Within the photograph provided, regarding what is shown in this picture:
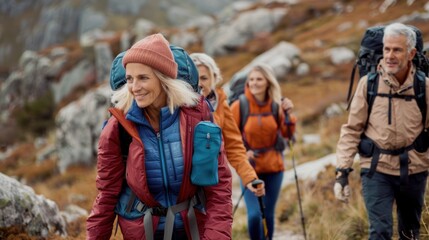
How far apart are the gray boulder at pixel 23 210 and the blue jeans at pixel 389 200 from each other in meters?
2.77

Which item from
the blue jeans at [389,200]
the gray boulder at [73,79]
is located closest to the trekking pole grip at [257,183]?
the blue jeans at [389,200]

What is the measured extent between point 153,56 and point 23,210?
207cm

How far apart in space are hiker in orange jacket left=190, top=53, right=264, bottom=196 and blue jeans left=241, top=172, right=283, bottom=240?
1079 mm

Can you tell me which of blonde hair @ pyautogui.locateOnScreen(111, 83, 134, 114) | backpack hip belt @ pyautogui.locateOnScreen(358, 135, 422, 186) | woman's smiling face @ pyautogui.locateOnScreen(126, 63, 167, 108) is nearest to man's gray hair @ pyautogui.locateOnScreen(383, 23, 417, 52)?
backpack hip belt @ pyautogui.locateOnScreen(358, 135, 422, 186)

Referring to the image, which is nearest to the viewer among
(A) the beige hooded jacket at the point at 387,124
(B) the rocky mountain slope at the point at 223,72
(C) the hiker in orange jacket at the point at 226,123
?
(A) the beige hooded jacket at the point at 387,124

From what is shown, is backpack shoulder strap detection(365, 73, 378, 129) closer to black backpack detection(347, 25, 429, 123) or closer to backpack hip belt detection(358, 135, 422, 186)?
black backpack detection(347, 25, 429, 123)

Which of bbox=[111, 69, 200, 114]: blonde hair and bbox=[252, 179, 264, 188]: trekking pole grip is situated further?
bbox=[252, 179, 264, 188]: trekking pole grip

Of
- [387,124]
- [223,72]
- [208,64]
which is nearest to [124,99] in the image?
[208,64]

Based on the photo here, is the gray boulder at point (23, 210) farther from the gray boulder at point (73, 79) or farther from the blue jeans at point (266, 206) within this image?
the gray boulder at point (73, 79)

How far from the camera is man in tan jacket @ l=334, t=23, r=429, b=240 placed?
3334 mm

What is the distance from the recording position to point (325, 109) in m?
14.7

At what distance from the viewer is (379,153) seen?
342 cm

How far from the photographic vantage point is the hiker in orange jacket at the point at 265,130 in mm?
4930

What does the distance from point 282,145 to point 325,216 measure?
1.01 metres
